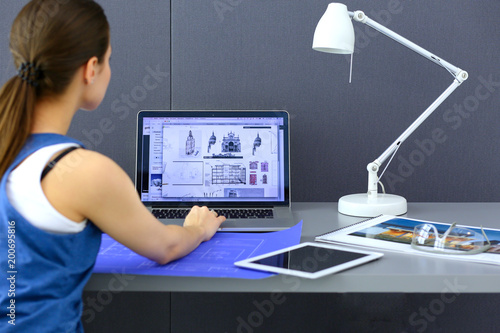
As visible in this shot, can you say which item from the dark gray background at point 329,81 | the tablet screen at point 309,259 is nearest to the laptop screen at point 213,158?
the dark gray background at point 329,81

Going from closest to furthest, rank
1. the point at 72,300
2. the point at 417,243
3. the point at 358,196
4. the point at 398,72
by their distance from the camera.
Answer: the point at 72,300 < the point at 417,243 < the point at 358,196 < the point at 398,72

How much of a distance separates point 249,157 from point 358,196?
1.04 feet

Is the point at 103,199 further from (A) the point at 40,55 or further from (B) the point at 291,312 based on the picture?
(B) the point at 291,312

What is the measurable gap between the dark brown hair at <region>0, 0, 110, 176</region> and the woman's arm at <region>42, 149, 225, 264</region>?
0.09 metres

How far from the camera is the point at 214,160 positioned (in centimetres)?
148

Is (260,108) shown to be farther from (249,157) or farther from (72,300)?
(72,300)

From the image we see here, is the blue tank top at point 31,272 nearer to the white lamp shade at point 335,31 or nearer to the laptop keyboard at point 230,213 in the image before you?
the laptop keyboard at point 230,213

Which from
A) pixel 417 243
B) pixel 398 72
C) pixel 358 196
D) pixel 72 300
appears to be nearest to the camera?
pixel 72 300

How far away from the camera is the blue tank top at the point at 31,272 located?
784 mm

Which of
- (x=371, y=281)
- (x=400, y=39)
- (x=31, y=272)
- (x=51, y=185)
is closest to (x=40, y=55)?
(x=51, y=185)

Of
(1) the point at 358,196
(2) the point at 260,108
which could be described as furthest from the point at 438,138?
(2) the point at 260,108

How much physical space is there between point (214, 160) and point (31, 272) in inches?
29.3

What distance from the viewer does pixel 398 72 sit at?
160 cm

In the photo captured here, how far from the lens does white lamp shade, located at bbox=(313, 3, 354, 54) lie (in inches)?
50.8
